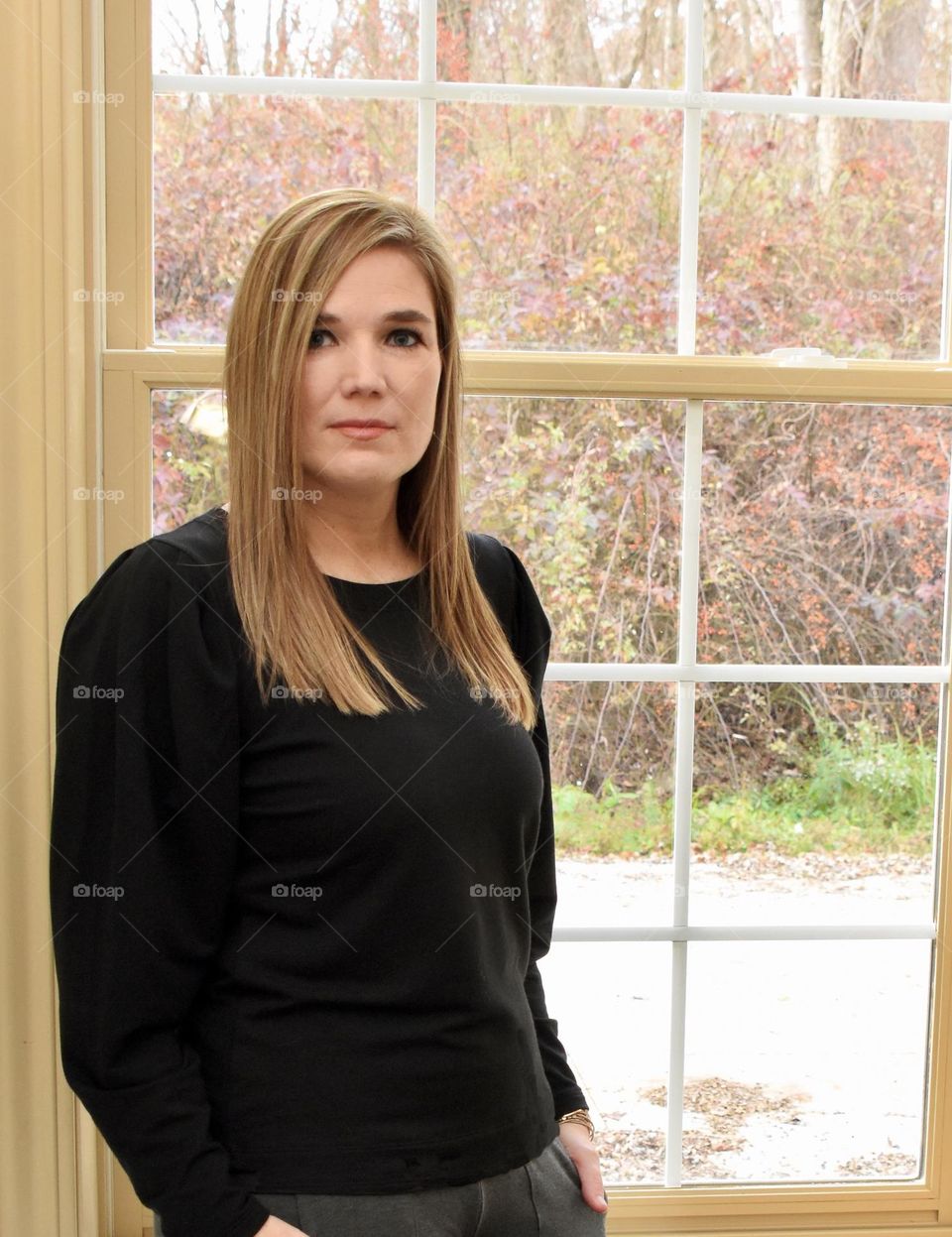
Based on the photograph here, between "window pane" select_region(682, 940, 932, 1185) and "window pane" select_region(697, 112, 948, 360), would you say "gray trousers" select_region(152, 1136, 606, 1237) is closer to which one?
"window pane" select_region(682, 940, 932, 1185)

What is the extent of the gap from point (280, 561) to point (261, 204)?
0.61 meters

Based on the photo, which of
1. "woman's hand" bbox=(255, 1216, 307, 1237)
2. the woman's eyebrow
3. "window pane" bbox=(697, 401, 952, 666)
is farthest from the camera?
"window pane" bbox=(697, 401, 952, 666)

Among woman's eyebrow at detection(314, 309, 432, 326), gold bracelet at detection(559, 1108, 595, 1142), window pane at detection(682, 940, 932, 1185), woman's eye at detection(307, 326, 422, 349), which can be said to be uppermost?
woman's eyebrow at detection(314, 309, 432, 326)

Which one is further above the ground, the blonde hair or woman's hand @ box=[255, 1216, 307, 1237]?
the blonde hair

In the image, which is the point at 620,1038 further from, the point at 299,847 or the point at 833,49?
the point at 833,49

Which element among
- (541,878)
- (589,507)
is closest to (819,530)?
(589,507)

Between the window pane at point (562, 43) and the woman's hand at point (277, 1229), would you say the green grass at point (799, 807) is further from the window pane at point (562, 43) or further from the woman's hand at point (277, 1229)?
the window pane at point (562, 43)

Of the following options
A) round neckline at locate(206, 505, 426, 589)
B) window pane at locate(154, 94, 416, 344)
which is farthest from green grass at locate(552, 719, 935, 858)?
window pane at locate(154, 94, 416, 344)

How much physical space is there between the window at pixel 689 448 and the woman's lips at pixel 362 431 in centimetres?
38

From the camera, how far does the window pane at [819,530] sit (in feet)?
5.08

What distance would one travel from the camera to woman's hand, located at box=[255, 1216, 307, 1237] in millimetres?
961

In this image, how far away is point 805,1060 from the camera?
1627 millimetres

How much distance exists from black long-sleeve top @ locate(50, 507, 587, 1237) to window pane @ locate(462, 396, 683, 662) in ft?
1.66

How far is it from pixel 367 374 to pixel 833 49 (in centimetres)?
87
